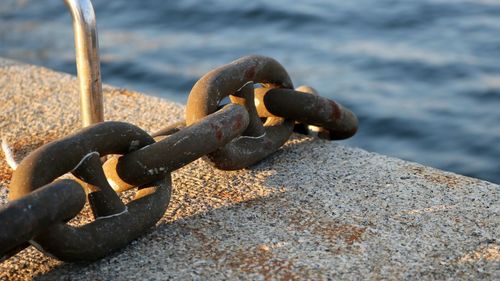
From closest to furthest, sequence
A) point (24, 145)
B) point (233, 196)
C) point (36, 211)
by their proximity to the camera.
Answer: point (36, 211)
point (233, 196)
point (24, 145)

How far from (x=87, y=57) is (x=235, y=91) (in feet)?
1.40

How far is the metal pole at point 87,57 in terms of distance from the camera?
2457 mm

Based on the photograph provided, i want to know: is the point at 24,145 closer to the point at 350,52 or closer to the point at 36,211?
the point at 36,211

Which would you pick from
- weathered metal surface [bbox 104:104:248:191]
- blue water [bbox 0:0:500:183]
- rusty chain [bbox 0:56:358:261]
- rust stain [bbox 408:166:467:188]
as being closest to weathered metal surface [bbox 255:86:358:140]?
rusty chain [bbox 0:56:358:261]

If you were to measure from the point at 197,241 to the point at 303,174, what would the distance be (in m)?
0.51

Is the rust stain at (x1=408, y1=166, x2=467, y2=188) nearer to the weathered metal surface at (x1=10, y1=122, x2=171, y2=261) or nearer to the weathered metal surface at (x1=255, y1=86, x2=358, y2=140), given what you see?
the weathered metal surface at (x1=255, y1=86, x2=358, y2=140)

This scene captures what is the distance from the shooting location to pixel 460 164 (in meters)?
4.88

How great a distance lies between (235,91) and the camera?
2.54 meters

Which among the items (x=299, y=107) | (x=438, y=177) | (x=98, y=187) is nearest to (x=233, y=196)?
(x=299, y=107)

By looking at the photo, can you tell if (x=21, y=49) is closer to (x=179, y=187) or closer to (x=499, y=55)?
(x=499, y=55)

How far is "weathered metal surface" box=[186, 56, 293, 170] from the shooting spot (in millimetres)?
2416

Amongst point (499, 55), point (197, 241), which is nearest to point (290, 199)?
point (197, 241)

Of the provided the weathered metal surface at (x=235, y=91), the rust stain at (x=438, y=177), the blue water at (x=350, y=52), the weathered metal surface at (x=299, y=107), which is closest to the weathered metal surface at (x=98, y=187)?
the weathered metal surface at (x=235, y=91)

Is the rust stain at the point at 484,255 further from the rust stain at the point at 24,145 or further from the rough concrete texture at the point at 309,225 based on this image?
the rust stain at the point at 24,145
